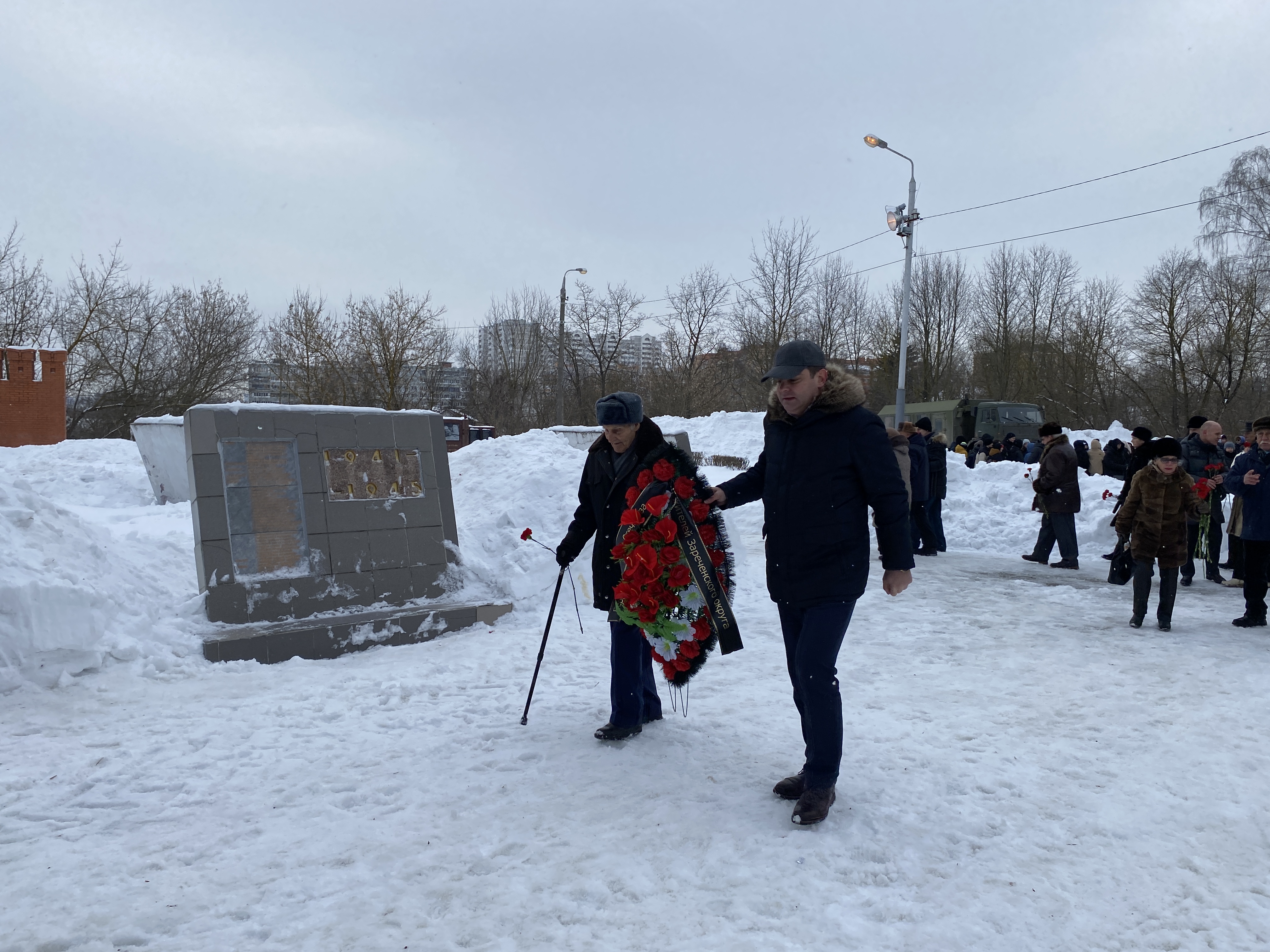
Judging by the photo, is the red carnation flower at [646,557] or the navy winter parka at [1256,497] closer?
the red carnation flower at [646,557]

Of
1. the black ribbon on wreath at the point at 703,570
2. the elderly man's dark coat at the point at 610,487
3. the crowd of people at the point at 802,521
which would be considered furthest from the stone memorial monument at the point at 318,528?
the black ribbon on wreath at the point at 703,570

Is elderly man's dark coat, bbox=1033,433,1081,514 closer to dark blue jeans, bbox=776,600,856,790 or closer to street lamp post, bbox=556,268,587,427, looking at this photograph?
dark blue jeans, bbox=776,600,856,790

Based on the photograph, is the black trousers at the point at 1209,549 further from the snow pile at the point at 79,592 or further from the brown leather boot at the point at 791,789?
the snow pile at the point at 79,592

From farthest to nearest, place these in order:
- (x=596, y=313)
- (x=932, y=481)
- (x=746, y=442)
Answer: (x=596, y=313)
(x=746, y=442)
(x=932, y=481)

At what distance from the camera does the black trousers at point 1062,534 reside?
34.7 ft

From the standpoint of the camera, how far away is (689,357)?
122ft

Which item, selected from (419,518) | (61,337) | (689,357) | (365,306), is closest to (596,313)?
(689,357)

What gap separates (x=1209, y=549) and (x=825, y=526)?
27.0 ft

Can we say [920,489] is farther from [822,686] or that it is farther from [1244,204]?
[1244,204]

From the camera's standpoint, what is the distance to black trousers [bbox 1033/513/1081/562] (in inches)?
416

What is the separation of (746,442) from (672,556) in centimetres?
2338

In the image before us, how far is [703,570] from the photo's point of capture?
13.5 feet

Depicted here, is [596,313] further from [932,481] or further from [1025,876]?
[1025,876]

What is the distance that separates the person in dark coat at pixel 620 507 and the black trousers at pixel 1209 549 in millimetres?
7555
